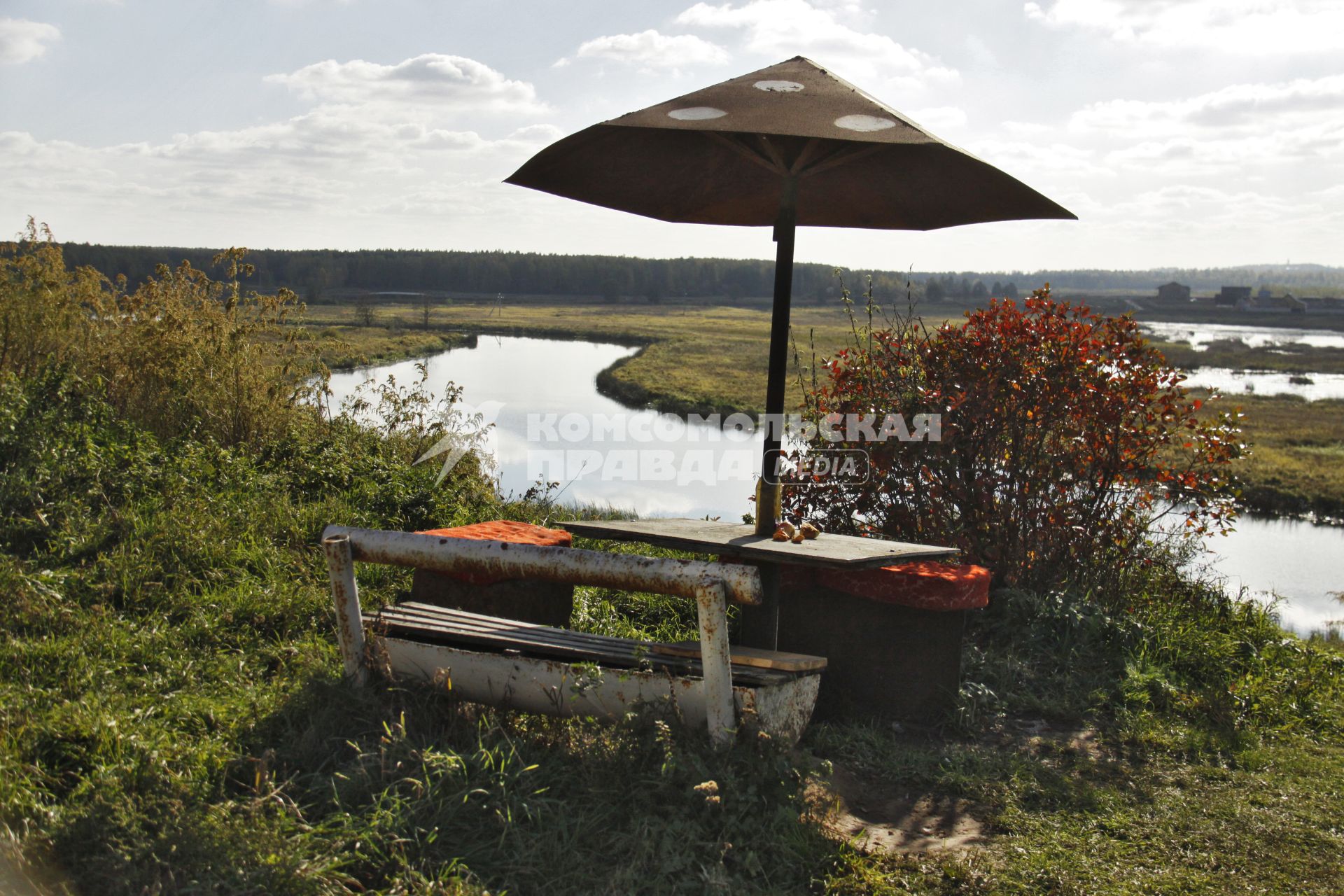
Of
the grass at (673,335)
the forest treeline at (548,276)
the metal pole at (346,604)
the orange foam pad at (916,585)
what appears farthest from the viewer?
the forest treeline at (548,276)

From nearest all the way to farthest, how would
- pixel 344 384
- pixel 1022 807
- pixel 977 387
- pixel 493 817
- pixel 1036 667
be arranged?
pixel 493 817 → pixel 1022 807 → pixel 1036 667 → pixel 977 387 → pixel 344 384

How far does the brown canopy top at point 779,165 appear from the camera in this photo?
3.14 meters

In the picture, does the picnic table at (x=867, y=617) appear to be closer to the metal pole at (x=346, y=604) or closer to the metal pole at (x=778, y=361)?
the metal pole at (x=778, y=361)

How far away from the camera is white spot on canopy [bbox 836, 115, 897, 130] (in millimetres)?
3053

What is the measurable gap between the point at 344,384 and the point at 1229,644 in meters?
22.2

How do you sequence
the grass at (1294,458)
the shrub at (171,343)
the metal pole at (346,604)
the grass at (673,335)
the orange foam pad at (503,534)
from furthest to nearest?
the grass at (673,335), the grass at (1294,458), the shrub at (171,343), the orange foam pad at (503,534), the metal pole at (346,604)

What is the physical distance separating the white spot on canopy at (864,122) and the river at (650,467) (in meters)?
6.51

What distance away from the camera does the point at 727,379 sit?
136 feet

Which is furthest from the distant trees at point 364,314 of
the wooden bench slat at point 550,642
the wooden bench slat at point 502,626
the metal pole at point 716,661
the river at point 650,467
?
the metal pole at point 716,661

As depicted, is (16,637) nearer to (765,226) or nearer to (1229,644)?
(765,226)

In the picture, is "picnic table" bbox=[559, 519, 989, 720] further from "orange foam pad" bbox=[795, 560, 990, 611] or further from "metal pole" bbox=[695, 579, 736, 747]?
"metal pole" bbox=[695, 579, 736, 747]

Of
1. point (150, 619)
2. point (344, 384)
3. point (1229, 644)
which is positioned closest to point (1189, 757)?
point (1229, 644)

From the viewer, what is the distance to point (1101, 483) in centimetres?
518

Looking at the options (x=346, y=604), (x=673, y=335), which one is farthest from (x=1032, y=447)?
(x=673, y=335)
